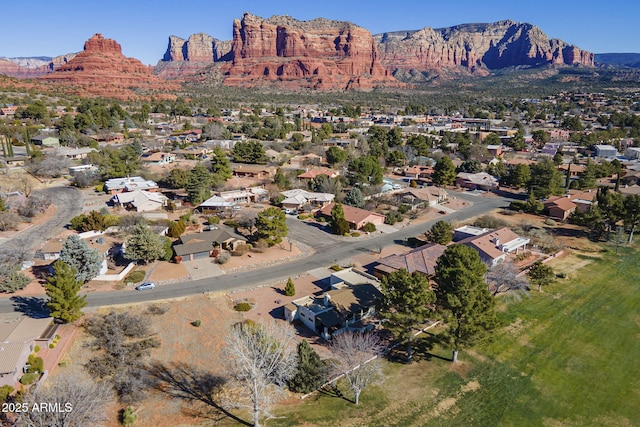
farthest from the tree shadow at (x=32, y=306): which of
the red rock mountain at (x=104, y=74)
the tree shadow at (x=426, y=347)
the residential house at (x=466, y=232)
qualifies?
the red rock mountain at (x=104, y=74)

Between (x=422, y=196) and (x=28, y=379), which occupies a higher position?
(x=422, y=196)

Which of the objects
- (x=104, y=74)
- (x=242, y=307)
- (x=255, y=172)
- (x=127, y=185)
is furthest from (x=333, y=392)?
(x=104, y=74)

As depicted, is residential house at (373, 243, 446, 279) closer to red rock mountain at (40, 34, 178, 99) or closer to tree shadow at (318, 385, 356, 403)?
tree shadow at (318, 385, 356, 403)

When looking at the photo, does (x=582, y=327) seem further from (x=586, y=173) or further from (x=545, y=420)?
(x=586, y=173)

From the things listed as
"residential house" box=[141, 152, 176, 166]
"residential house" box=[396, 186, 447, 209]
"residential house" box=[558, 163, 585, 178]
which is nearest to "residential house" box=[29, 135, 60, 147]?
"residential house" box=[141, 152, 176, 166]

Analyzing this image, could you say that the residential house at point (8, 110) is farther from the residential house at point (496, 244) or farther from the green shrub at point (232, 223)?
the residential house at point (496, 244)

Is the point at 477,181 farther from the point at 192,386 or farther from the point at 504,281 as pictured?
the point at 192,386

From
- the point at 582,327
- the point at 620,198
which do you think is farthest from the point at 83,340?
the point at 620,198
